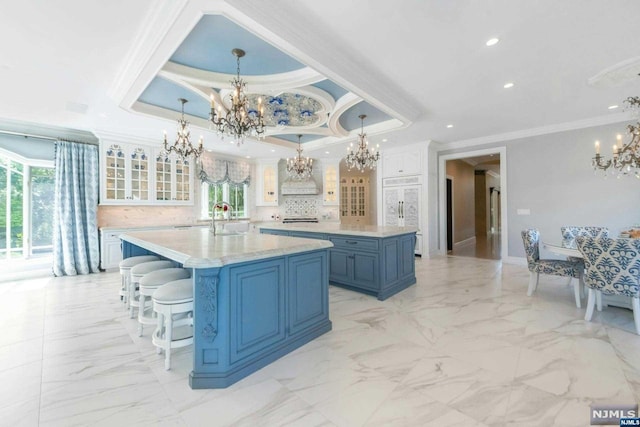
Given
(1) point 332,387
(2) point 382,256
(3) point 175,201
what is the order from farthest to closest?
(3) point 175,201
(2) point 382,256
(1) point 332,387

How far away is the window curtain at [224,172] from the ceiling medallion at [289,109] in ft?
8.91

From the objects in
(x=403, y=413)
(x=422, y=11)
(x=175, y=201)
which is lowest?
(x=403, y=413)

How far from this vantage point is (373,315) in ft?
10.4

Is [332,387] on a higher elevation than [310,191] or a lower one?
lower

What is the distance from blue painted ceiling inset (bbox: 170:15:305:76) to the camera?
252 cm

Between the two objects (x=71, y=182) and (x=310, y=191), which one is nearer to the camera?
(x=71, y=182)

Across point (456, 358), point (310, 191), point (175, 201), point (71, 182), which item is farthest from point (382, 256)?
point (71, 182)

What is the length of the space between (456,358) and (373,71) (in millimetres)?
3131

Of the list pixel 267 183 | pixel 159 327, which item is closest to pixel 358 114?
pixel 267 183

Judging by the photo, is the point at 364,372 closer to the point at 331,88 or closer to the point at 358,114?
the point at 331,88

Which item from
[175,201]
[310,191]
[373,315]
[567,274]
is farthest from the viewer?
[310,191]

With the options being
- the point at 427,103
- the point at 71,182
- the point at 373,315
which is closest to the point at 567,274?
the point at 373,315

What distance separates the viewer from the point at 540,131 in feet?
18.2

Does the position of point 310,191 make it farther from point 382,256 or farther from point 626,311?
point 626,311
